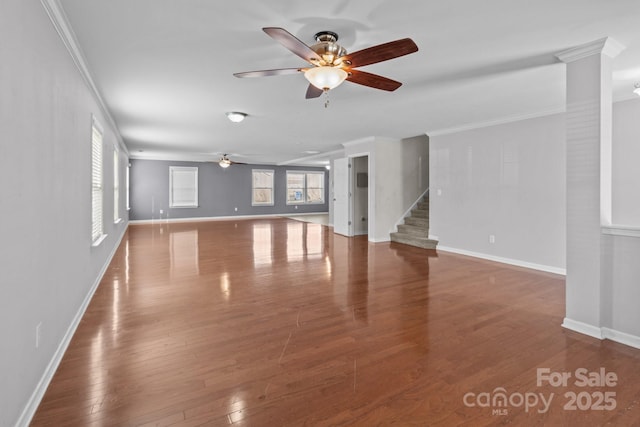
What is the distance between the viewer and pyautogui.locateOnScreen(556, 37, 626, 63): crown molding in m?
2.58

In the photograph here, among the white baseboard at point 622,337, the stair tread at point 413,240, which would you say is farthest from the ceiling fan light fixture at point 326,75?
the stair tread at point 413,240

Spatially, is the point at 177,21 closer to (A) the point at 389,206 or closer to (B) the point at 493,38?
(B) the point at 493,38

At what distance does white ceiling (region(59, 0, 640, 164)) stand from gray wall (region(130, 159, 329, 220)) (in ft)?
21.8

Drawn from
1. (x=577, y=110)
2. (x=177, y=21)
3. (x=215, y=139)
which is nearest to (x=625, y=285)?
(x=577, y=110)

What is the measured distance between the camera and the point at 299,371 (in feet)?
6.84

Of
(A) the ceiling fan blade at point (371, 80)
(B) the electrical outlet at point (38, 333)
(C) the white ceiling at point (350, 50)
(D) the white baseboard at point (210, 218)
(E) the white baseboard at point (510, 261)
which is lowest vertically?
(E) the white baseboard at point (510, 261)

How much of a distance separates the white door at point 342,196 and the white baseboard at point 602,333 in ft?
18.3

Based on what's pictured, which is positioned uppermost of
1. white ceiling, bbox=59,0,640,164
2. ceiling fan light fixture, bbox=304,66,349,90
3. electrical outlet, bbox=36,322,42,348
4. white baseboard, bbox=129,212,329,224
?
white ceiling, bbox=59,0,640,164

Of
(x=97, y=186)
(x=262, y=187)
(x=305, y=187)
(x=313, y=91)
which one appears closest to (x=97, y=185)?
(x=97, y=186)

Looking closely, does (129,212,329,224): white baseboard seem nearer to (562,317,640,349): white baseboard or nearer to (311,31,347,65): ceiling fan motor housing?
(311,31,347,65): ceiling fan motor housing

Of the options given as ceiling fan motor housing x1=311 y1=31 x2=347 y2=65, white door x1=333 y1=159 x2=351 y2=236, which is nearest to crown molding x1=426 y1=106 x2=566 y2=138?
Answer: white door x1=333 y1=159 x2=351 y2=236

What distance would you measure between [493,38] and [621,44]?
3.69 ft

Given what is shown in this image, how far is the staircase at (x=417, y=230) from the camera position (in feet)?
21.9

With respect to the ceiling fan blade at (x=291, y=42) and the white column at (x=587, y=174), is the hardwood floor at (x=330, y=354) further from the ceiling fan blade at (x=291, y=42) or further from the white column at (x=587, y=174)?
the ceiling fan blade at (x=291, y=42)
